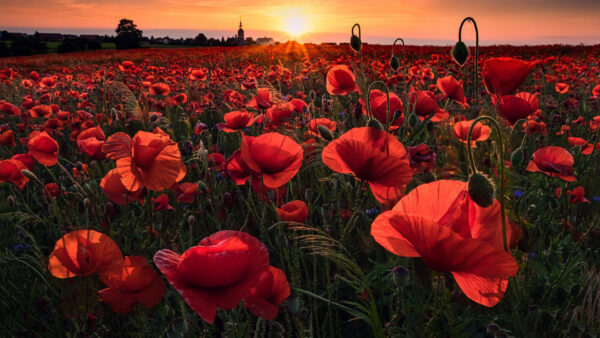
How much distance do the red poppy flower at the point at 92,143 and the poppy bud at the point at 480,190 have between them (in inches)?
57.4

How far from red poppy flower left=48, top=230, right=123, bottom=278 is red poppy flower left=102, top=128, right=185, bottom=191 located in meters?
0.18

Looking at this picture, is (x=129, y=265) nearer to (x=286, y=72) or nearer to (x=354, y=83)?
Result: (x=354, y=83)

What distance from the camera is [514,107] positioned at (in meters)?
1.70

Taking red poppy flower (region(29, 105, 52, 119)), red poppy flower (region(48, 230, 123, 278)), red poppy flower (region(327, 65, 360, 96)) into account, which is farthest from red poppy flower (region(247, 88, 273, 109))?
red poppy flower (region(29, 105, 52, 119))

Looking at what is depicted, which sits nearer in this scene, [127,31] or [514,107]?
[514,107]

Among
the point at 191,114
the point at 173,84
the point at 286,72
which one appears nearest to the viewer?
the point at 191,114

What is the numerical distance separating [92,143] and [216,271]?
1283 millimetres

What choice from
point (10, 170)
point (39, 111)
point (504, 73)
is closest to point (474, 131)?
point (504, 73)

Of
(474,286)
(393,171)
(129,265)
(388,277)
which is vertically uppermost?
(393,171)

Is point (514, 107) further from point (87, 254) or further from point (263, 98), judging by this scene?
point (87, 254)

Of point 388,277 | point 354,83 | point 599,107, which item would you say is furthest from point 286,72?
point 388,277

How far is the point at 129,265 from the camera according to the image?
1.21m

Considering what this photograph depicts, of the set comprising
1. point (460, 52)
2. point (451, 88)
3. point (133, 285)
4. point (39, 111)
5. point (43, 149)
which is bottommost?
point (133, 285)

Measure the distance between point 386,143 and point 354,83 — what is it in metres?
0.93
